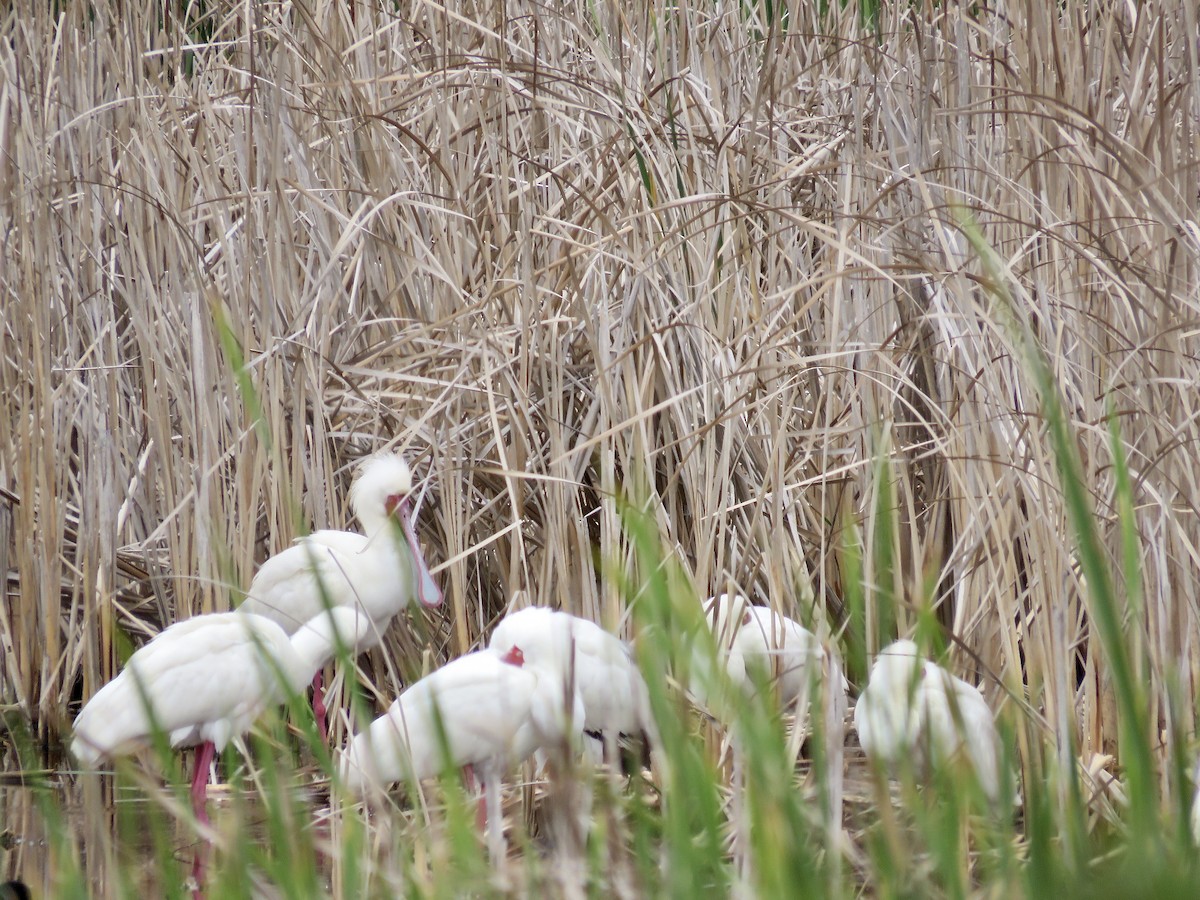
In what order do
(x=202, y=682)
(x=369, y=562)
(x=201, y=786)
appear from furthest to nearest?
(x=369, y=562) → (x=201, y=786) → (x=202, y=682)

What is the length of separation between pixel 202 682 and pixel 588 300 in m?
1.16

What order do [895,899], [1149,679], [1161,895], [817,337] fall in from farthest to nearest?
[817,337] < [1149,679] < [895,899] < [1161,895]

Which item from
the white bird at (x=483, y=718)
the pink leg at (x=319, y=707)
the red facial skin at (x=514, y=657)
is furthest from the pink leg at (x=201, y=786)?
the red facial skin at (x=514, y=657)

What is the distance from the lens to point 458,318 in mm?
3447

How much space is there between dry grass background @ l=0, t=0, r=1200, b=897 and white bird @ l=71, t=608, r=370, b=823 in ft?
0.98

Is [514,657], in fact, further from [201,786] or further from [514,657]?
[201,786]

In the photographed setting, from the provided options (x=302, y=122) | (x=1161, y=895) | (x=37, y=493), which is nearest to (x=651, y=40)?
(x=302, y=122)

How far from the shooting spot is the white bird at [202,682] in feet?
10.1

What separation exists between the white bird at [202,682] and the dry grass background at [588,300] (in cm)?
30

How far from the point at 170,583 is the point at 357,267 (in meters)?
0.94

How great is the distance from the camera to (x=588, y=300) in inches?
137

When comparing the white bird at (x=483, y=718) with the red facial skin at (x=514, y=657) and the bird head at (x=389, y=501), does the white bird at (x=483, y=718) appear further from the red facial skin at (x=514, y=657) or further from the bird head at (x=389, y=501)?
the bird head at (x=389, y=501)

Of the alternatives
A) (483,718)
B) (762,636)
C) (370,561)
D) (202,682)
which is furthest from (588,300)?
(202,682)

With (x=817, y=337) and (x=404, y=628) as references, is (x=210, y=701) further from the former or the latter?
(x=817, y=337)
